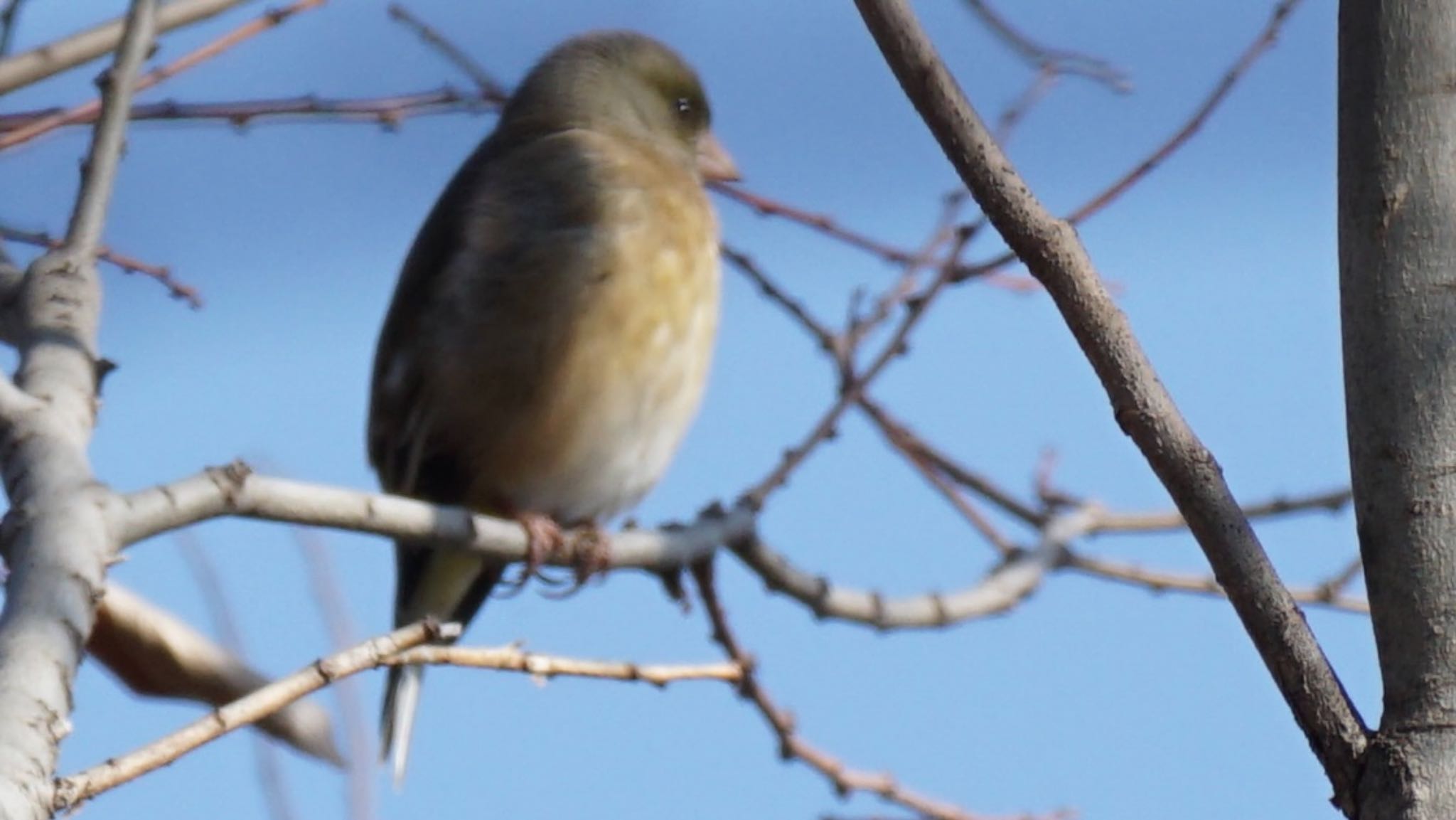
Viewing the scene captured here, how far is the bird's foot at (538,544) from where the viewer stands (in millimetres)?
3432

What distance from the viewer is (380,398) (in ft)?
13.0

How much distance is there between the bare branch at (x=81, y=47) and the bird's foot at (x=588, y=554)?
1.10 metres

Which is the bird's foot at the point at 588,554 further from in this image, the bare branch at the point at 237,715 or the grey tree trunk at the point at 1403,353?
the grey tree trunk at the point at 1403,353

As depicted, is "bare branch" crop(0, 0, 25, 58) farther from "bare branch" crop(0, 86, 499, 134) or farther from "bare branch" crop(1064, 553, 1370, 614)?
"bare branch" crop(1064, 553, 1370, 614)

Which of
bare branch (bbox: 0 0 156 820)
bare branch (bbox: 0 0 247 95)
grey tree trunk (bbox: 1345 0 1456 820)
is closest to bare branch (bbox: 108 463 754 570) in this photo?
bare branch (bbox: 0 0 156 820)

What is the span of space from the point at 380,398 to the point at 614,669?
79.8 inches

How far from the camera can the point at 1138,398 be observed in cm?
152

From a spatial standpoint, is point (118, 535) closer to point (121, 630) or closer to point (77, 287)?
point (121, 630)

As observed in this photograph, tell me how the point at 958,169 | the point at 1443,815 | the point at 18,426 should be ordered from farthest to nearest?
the point at 18,426, the point at 958,169, the point at 1443,815

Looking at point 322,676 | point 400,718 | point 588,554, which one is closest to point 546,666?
point 322,676

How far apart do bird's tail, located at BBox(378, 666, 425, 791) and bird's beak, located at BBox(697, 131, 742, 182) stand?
1.27 m

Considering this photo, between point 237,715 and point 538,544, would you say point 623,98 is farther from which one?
point 237,715

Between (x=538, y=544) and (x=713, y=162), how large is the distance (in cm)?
134

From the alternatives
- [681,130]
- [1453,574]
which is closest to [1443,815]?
[1453,574]
